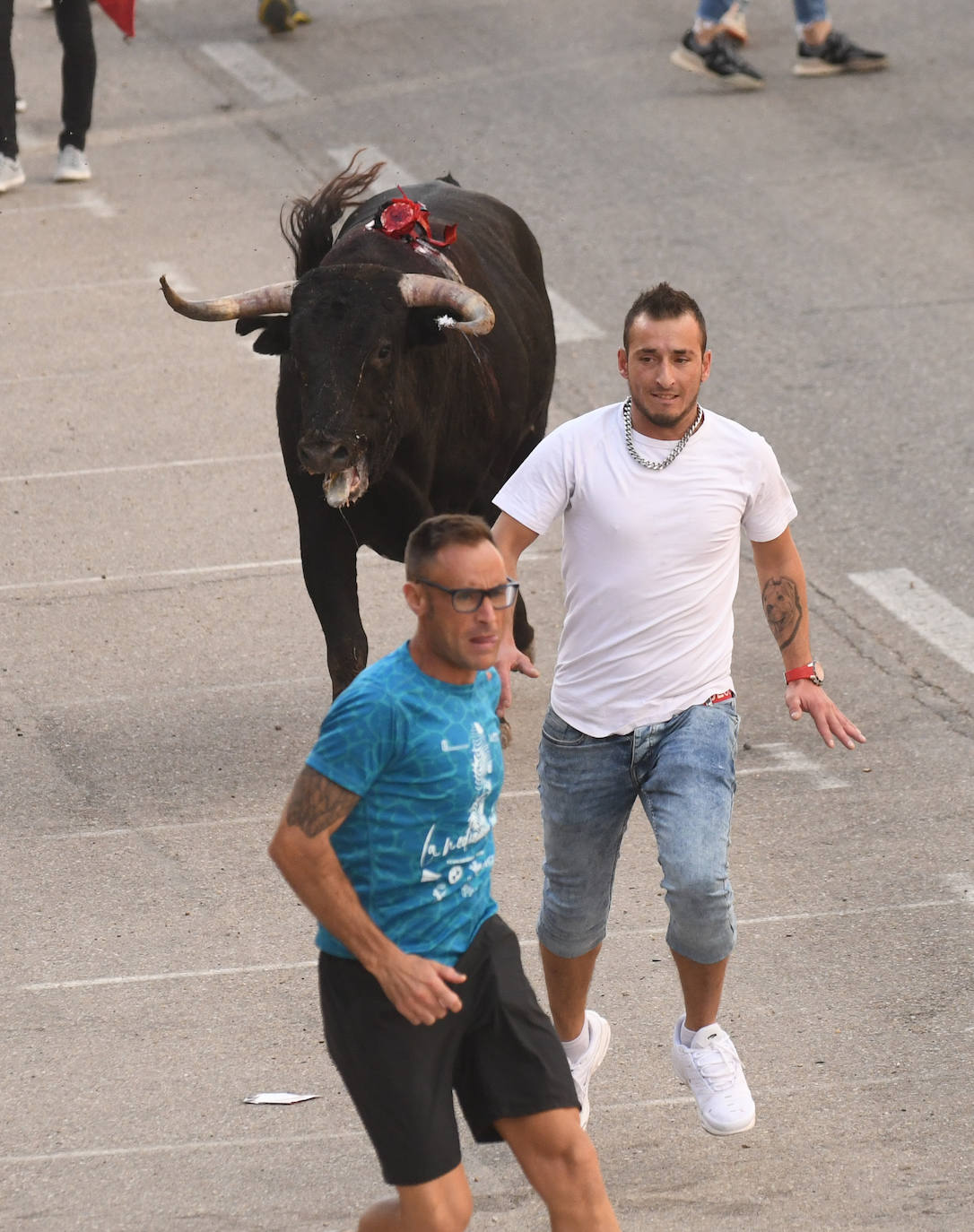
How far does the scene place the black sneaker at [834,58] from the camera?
1930 centimetres

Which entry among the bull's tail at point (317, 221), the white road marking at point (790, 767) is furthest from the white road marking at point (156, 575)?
the white road marking at point (790, 767)

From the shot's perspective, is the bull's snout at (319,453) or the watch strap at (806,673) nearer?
the watch strap at (806,673)

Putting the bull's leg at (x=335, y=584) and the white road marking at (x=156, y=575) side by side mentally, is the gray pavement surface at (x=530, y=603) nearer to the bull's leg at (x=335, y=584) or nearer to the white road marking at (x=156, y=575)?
the white road marking at (x=156, y=575)

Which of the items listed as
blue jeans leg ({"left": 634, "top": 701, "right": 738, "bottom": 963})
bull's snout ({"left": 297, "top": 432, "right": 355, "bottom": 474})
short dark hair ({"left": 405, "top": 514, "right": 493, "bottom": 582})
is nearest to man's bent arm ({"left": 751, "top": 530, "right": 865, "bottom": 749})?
blue jeans leg ({"left": 634, "top": 701, "right": 738, "bottom": 963})

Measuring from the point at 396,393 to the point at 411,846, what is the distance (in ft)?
11.3

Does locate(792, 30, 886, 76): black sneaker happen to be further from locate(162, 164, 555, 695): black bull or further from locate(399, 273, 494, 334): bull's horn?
locate(399, 273, 494, 334): bull's horn

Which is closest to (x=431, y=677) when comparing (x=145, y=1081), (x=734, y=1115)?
(x=734, y=1115)

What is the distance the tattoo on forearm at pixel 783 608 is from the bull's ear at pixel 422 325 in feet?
7.53

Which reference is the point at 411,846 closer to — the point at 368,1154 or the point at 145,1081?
the point at 368,1154

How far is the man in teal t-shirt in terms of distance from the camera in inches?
168

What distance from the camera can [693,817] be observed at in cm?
535

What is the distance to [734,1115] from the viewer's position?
5.36 meters

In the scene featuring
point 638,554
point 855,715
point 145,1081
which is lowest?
point 855,715

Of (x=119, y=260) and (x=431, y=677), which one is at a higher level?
(x=431, y=677)
